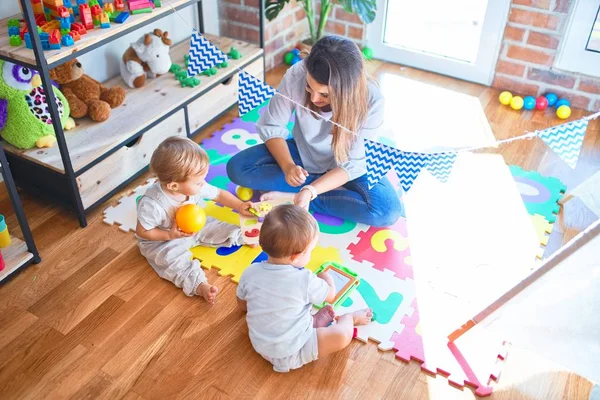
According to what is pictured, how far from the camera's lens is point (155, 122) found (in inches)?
88.9

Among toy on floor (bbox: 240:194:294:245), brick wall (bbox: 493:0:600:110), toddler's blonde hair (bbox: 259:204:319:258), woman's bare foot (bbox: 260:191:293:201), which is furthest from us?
brick wall (bbox: 493:0:600:110)

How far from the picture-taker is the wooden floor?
5.18 ft

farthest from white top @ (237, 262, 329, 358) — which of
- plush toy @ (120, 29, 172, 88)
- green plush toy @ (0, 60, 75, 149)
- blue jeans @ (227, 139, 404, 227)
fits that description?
plush toy @ (120, 29, 172, 88)

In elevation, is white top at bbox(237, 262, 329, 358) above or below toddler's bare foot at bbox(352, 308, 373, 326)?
above

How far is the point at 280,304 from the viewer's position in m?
1.52

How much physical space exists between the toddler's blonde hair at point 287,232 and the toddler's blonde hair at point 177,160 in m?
0.39

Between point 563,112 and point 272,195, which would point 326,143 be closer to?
point 272,195

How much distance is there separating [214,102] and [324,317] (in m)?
1.28

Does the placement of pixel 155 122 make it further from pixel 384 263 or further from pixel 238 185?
pixel 384 263

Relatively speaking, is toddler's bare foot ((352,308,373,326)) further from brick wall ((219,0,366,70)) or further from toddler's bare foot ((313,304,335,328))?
brick wall ((219,0,366,70))

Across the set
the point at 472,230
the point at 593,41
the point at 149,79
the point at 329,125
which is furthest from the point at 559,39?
the point at 149,79

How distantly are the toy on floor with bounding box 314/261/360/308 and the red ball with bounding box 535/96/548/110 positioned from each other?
5.11 feet

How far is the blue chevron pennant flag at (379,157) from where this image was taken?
1.71 m

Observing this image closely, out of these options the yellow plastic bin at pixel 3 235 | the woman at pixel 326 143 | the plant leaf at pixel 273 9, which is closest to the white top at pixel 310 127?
the woman at pixel 326 143
